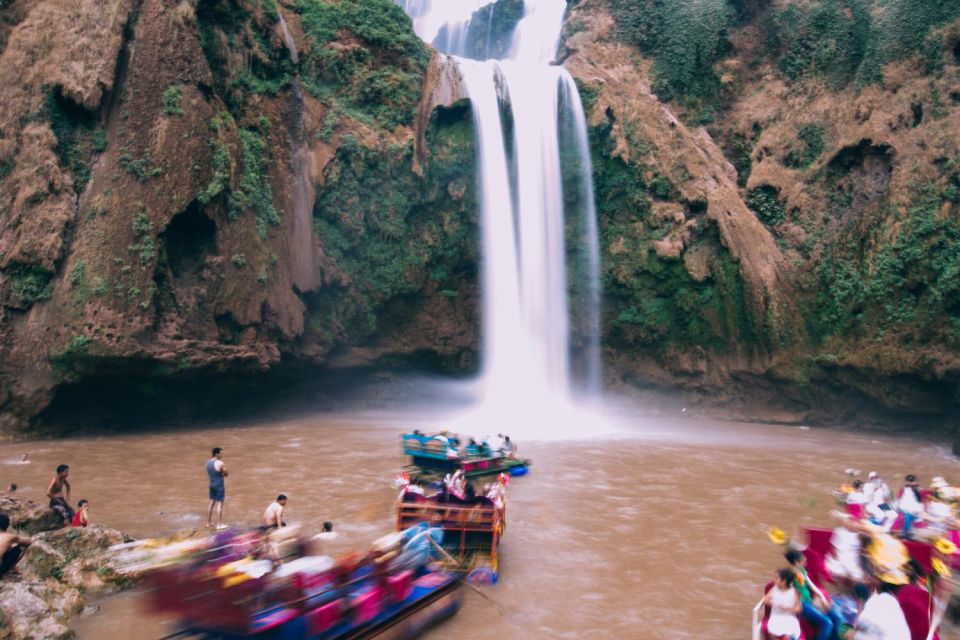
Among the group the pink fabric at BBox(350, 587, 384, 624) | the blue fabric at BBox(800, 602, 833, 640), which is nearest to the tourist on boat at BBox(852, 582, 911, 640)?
the blue fabric at BBox(800, 602, 833, 640)

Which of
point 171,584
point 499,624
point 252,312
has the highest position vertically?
point 252,312

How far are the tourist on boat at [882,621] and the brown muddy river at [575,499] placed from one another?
87.0 inches

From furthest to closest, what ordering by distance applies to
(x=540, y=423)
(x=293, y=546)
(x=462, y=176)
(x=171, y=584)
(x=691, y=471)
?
(x=462, y=176) < (x=540, y=423) < (x=691, y=471) < (x=293, y=546) < (x=171, y=584)

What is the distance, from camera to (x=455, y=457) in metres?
15.5

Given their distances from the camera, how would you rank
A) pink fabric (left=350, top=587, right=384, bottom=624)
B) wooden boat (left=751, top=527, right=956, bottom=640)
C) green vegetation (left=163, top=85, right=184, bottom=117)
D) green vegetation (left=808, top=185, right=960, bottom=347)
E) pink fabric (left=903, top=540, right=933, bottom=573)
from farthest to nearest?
1. green vegetation (left=808, top=185, right=960, bottom=347)
2. green vegetation (left=163, top=85, right=184, bottom=117)
3. pink fabric (left=903, top=540, right=933, bottom=573)
4. wooden boat (left=751, top=527, right=956, bottom=640)
5. pink fabric (left=350, top=587, right=384, bottom=624)

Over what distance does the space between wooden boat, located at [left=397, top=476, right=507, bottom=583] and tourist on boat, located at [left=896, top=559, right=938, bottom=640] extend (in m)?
5.03

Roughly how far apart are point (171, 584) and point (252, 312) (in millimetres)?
15777

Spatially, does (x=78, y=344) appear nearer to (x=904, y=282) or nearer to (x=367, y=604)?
(x=367, y=604)

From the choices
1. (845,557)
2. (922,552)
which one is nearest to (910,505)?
(922,552)

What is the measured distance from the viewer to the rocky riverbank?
7209 mm

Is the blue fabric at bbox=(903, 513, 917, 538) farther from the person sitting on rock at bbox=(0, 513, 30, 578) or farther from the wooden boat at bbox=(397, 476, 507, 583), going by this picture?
the person sitting on rock at bbox=(0, 513, 30, 578)

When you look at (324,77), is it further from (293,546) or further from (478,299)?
(293,546)

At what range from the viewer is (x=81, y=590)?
8.60m

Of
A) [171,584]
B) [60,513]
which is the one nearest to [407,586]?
[171,584]
